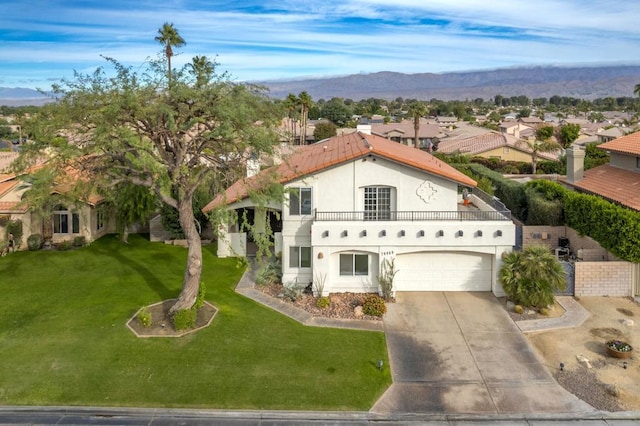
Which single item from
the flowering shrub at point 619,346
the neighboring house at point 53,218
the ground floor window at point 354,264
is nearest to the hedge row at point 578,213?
the flowering shrub at point 619,346

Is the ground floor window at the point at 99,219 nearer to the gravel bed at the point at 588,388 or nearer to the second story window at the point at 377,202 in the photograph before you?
the second story window at the point at 377,202

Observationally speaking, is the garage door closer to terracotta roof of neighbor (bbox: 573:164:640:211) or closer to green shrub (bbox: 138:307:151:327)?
terracotta roof of neighbor (bbox: 573:164:640:211)

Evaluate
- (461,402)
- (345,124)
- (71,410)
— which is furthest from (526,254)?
(345,124)

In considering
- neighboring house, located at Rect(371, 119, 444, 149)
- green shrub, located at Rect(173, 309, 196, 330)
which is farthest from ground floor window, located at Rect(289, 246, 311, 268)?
neighboring house, located at Rect(371, 119, 444, 149)

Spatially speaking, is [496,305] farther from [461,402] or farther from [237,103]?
[237,103]

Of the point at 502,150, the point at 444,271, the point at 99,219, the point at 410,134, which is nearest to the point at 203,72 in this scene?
the point at 444,271

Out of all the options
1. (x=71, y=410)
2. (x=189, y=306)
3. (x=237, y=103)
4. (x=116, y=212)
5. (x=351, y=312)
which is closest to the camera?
(x=71, y=410)
